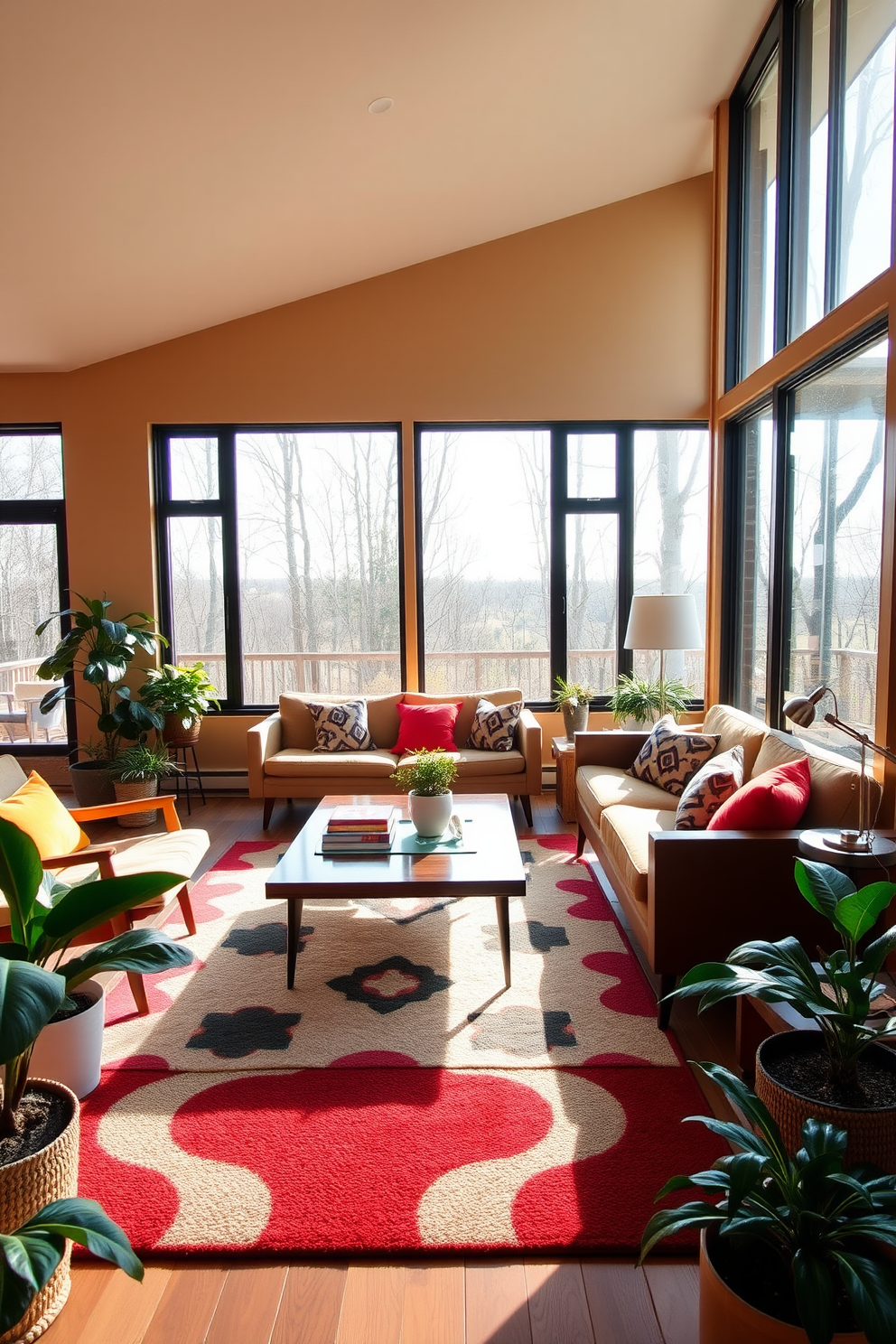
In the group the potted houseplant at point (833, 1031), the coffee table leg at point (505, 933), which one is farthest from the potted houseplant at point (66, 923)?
the coffee table leg at point (505, 933)

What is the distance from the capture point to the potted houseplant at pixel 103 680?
546 centimetres

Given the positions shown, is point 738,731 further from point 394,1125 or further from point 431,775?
point 394,1125

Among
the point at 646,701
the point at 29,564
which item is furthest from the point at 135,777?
the point at 646,701

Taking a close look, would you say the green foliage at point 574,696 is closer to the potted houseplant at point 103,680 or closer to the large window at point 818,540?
the large window at point 818,540

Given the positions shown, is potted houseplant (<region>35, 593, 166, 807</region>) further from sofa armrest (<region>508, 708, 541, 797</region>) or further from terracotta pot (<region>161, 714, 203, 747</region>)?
sofa armrest (<region>508, 708, 541, 797</region>)

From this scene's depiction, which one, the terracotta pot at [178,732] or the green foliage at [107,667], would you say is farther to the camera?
the terracotta pot at [178,732]

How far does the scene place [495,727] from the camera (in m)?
5.37

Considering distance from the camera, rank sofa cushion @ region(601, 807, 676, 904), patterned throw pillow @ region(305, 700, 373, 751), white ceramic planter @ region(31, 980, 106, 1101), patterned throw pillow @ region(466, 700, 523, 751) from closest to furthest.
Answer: white ceramic planter @ region(31, 980, 106, 1101)
sofa cushion @ region(601, 807, 676, 904)
patterned throw pillow @ region(466, 700, 523, 751)
patterned throw pillow @ region(305, 700, 373, 751)

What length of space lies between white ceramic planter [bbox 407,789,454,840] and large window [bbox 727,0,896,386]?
8.39 feet

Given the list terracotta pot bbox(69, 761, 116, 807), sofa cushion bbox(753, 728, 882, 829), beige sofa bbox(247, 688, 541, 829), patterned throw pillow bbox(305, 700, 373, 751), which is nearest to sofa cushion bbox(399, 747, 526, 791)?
beige sofa bbox(247, 688, 541, 829)

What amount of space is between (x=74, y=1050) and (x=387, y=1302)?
114 centimetres

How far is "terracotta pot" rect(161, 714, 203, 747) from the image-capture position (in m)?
5.60

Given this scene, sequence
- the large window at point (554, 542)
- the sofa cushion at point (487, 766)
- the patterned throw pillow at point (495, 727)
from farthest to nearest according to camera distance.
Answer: the large window at point (554, 542)
the patterned throw pillow at point (495, 727)
the sofa cushion at point (487, 766)

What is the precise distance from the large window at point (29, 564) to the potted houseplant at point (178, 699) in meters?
1.10
